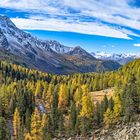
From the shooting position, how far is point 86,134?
139 m

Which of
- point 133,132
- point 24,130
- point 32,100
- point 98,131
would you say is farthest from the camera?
point 32,100

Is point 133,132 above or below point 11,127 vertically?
above

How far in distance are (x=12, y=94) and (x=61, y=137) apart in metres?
58.9

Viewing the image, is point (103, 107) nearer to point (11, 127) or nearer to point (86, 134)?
point (86, 134)

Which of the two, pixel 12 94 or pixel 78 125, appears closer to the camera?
pixel 78 125

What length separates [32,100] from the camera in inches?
7500

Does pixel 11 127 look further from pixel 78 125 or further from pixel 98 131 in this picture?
pixel 98 131

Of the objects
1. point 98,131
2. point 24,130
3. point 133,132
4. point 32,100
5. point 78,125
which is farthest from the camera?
point 32,100

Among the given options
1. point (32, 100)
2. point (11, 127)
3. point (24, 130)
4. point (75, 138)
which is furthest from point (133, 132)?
point (32, 100)

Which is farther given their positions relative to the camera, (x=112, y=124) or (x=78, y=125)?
(x=78, y=125)

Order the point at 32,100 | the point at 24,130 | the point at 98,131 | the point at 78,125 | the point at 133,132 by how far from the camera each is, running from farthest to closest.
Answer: the point at 32,100, the point at 24,130, the point at 78,125, the point at 98,131, the point at 133,132

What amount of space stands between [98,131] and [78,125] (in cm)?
1266

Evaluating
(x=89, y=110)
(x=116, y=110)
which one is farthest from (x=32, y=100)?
(x=116, y=110)

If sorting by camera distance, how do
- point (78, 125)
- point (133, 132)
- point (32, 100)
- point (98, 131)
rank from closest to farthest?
point (133, 132) → point (98, 131) → point (78, 125) → point (32, 100)
